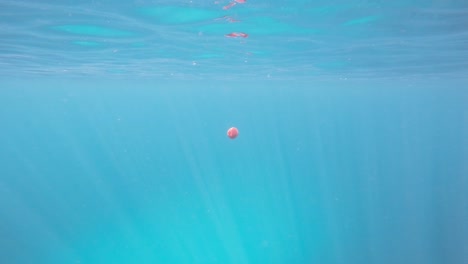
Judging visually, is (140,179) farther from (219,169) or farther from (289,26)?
(289,26)

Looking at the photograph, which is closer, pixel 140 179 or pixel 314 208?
pixel 314 208

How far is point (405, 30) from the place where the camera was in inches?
477

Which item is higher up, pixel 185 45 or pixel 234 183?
pixel 185 45

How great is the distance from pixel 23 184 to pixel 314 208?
25.4m

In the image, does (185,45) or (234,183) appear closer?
(185,45)

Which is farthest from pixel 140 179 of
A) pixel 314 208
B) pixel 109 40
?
pixel 109 40

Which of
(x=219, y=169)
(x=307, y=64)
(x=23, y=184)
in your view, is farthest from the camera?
(x=219, y=169)

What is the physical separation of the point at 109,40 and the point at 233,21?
572 cm

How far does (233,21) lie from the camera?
10781 millimetres

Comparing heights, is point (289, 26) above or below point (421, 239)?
above

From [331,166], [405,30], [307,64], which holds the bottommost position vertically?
[331,166]

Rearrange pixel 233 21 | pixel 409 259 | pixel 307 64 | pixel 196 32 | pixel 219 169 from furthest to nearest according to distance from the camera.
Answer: pixel 219 169 → pixel 307 64 → pixel 409 259 → pixel 196 32 → pixel 233 21

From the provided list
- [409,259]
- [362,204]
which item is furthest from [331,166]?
[409,259]

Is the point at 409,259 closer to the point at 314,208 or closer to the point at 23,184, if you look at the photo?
the point at 314,208
